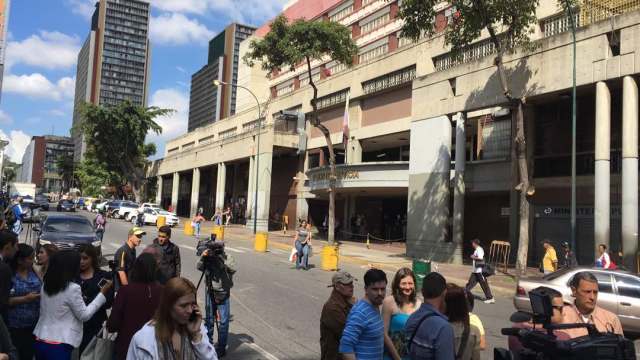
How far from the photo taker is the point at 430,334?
349 cm

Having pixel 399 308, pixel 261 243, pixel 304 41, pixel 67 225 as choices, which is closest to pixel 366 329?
pixel 399 308

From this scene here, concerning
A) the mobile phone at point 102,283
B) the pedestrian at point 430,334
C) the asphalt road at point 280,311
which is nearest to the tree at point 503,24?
the asphalt road at point 280,311

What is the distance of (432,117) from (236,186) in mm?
32555

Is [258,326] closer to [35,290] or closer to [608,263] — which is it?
[35,290]

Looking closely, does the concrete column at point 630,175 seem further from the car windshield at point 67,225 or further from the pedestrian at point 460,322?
the car windshield at point 67,225

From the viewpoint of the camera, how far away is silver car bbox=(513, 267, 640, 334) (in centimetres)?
1058

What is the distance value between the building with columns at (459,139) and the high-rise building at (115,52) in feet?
442

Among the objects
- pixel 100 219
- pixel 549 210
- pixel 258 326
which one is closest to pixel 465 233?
pixel 549 210

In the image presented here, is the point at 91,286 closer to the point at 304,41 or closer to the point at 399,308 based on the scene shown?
the point at 399,308

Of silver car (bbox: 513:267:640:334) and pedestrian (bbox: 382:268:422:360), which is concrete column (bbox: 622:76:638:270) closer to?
silver car (bbox: 513:267:640:334)

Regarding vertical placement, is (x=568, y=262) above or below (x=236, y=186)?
below

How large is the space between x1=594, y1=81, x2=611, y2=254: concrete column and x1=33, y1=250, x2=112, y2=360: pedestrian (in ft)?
59.1

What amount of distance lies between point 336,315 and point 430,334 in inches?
43.7

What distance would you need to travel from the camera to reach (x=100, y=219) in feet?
72.8
